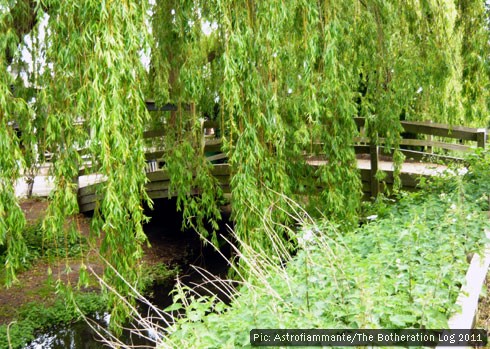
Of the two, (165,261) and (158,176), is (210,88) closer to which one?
(158,176)

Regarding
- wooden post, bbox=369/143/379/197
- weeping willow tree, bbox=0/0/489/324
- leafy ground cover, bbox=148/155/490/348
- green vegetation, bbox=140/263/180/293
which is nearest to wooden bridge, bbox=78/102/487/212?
wooden post, bbox=369/143/379/197

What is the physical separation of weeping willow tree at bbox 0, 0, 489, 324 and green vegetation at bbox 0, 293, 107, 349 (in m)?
2.67

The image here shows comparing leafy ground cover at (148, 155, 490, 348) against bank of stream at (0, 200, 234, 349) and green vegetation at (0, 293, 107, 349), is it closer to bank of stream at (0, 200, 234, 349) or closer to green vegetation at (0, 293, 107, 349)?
bank of stream at (0, 200, 234, 349)

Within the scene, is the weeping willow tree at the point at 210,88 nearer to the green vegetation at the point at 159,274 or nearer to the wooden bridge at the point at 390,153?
the wooden bridge at the point at 390,153

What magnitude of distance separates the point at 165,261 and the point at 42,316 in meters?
2.75

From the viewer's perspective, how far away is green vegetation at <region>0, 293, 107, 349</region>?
6.61 metres

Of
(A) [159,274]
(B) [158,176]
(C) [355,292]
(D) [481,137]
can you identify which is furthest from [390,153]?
(C) [355,292]

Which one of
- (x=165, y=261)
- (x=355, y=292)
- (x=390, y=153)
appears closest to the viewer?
(x=355, y=292)

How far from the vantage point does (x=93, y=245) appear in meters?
4.14

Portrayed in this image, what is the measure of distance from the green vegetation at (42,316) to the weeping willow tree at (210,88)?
2670 mm

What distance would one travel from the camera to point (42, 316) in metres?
7.20

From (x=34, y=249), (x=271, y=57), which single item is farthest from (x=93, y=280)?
(x=271, y=57)

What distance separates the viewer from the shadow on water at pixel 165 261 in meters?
6.60

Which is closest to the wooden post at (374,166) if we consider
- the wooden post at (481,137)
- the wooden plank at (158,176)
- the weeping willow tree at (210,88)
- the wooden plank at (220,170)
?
the weeping willow tree at (210,88)
